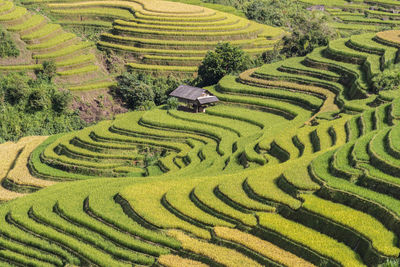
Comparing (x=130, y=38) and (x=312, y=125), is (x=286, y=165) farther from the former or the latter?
(x=130, y=38)

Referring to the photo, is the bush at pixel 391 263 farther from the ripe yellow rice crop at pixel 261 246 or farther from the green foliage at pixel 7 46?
the green foliage at pixel 7 46

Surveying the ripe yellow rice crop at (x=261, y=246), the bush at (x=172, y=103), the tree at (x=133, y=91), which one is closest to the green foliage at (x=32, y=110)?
the tree at (x=133, y=91)

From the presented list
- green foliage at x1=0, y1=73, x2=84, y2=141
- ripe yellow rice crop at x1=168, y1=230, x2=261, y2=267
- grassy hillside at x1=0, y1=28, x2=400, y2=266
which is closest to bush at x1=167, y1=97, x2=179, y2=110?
grassy hillside at x1=0, y1=28, x2=400, y2=266

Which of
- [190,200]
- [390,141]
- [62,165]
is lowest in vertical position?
[62,165]

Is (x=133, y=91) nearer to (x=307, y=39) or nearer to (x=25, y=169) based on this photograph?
(x=25, y=169)

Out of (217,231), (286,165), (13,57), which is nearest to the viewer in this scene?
(217,231)

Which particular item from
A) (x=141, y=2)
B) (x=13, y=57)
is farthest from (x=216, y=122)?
(x=141, y=2)

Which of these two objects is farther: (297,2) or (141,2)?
(297,2)
